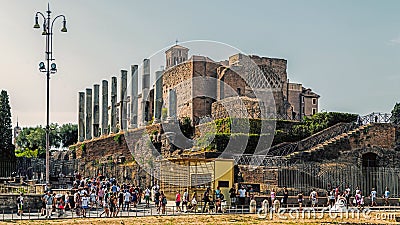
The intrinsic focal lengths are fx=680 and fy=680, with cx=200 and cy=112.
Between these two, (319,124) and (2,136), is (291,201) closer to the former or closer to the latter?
(319,124)

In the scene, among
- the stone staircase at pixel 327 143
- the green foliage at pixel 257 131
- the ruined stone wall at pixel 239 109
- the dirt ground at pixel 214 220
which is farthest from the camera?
the ruined stone wall at pixel 239 109

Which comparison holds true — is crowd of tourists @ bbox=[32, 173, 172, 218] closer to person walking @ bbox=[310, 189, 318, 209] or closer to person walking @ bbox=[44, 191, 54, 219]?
person walking @ bbox=[44, 191, 54, 219]

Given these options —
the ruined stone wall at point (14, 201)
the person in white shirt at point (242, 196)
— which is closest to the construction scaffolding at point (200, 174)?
the person in white shirt at point (242, 196)

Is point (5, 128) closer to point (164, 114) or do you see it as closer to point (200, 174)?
point (164, 114)

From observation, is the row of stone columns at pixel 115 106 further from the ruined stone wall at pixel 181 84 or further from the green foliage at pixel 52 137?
the green foliage at pixel 52 137

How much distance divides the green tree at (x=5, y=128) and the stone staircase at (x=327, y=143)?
102 feet

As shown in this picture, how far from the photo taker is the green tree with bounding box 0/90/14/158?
62.9 metres

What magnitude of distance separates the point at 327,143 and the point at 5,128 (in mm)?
34659

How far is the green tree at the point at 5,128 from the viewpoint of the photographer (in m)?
62.9

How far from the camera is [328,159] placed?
42875 mm

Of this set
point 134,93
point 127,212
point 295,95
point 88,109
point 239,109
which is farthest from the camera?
point 295,95

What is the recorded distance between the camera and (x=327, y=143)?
43.8m

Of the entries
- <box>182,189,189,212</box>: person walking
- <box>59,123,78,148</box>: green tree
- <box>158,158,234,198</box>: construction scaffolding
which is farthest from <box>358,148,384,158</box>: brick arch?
<box>59,123,78,148</box>: green tree

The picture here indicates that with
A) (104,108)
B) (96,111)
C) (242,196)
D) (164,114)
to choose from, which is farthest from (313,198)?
(96,111)
